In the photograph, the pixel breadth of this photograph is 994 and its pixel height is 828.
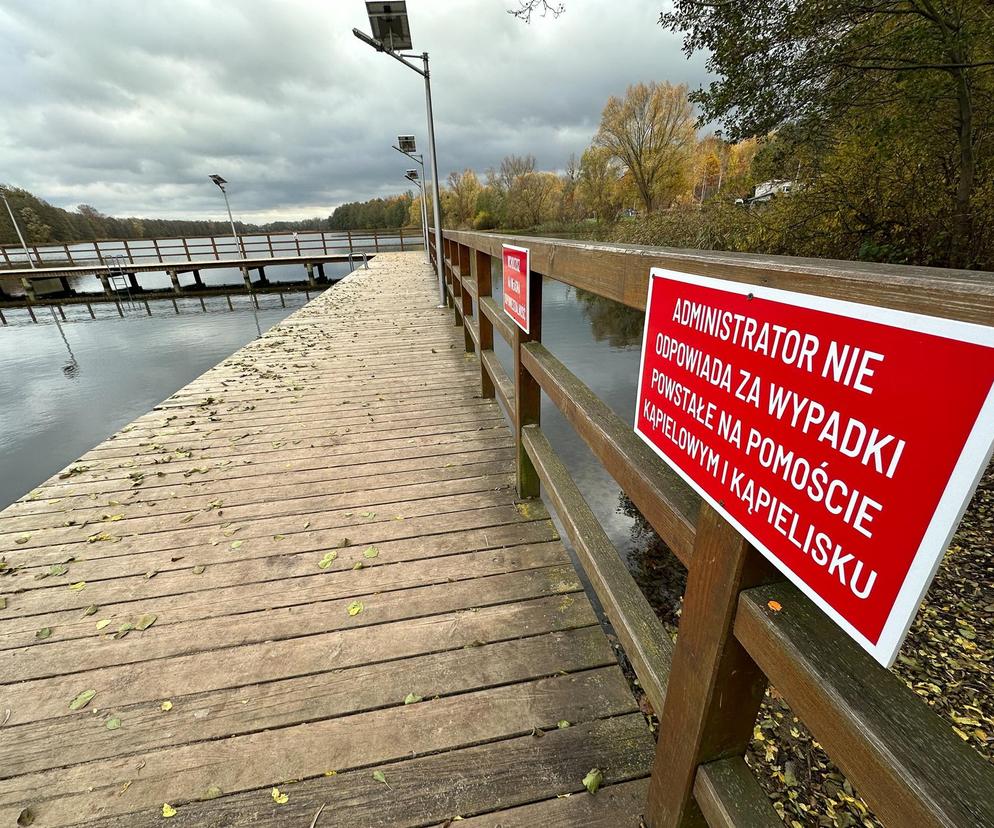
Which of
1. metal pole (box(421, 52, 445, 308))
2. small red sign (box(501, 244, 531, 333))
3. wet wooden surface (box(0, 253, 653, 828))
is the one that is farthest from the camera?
metal pole (box(421, 52, 445, 308))

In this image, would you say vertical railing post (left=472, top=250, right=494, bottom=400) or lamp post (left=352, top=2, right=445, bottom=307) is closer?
vertical railing post (left=472, top=250, right=494, bottom=400)

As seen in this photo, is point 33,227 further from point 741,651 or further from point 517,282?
point 741,651

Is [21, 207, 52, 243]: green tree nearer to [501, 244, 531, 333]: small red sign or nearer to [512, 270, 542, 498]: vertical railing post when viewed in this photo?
[501, 244, 531, 333]: small red sign

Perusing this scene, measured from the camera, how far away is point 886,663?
1.98ft

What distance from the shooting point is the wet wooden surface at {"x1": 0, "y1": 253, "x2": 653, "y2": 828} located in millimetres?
1553

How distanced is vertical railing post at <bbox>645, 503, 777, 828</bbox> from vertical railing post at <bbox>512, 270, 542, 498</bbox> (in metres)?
1.63

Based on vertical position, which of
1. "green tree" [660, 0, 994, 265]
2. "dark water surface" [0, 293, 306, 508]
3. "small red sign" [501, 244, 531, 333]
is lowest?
"dark water surface" [0, 293, 306, 508]

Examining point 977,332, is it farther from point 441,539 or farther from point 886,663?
point 441,539

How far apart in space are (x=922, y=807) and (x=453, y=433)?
3.67 metres

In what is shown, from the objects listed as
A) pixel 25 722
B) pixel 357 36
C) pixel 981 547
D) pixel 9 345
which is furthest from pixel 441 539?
pixel 9 345

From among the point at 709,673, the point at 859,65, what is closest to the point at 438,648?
the point at 709,673

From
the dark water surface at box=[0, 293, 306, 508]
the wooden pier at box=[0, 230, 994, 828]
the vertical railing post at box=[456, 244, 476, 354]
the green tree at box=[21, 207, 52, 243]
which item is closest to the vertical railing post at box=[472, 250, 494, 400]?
the vertical railing post at box=[456, 244, 476, 354]

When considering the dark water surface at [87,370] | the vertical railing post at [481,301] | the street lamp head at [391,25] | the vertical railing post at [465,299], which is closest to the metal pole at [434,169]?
the street lamp head at [391,25]

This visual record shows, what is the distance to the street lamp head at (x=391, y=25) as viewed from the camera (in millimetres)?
→ 7922
